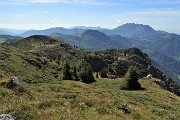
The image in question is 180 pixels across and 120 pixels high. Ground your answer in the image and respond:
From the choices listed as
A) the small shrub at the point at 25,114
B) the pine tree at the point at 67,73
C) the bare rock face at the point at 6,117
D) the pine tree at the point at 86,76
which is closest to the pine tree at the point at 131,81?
the pine tree at the point at 86,76

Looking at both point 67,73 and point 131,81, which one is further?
point 67,73

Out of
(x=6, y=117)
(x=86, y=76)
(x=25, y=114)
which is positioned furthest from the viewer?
(x=86, y=76)

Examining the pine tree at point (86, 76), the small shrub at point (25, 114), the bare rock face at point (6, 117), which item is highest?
the bare rock face at point (6, 117)

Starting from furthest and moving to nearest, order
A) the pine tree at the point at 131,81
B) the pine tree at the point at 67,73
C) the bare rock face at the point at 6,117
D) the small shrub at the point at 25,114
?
the pine tree at the point at 67,73
the pine tree at the point at 131,81
the small shrub at the point at 25,114
the bare rock face at the point at 6,117

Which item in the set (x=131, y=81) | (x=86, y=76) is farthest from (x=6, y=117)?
(x=86, y=76)

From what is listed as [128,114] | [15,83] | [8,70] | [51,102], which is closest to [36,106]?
[51,102]

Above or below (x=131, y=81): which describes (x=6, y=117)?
above

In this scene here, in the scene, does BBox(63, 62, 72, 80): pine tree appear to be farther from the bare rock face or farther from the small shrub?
the bare rock face

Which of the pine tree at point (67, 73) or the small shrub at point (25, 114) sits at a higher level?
the small shrub at point (25, 114)

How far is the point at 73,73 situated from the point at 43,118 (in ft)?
318

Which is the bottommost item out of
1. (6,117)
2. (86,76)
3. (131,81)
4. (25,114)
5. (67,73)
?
(86,76)

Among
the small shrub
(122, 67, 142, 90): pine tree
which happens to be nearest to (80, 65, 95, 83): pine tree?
(122, 67, 142, 90): pine tree

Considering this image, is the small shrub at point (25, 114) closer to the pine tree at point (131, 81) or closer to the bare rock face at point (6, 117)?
the bare rock face at point (6, 117)

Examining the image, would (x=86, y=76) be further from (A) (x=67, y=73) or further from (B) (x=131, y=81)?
(B) (x=131, y=81)
